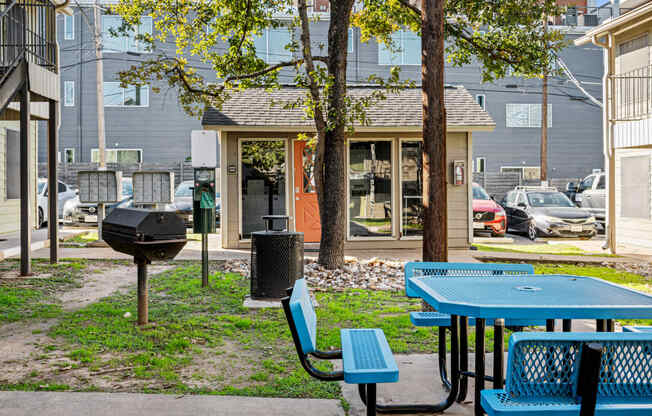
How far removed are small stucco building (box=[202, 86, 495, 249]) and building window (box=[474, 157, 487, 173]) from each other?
12866mm

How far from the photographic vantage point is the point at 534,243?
55.8ft

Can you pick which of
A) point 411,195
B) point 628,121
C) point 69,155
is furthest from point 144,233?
point 69,155

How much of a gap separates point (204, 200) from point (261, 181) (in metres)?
5.55

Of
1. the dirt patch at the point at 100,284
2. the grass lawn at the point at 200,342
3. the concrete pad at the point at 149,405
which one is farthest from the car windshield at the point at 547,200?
the concrete pad at the point at 149,405

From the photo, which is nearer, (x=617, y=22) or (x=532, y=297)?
(x=532, y=297)

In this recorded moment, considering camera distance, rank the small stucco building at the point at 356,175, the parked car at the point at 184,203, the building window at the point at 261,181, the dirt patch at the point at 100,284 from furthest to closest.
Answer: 1. the parked car at the point at 184,203
2. the building window at the point at 261,181
3. the small stucco building at the point at 356,175
4. the dirt patch at the point at 100,284

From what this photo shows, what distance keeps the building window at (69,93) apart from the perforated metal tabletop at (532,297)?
2437 cm

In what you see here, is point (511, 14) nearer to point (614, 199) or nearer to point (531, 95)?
point (614, 199)

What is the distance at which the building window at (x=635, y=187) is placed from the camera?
595 inches

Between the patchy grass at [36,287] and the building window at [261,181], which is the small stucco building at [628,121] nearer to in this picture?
the building window at [261,181]

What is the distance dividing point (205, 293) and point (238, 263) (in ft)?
10.3

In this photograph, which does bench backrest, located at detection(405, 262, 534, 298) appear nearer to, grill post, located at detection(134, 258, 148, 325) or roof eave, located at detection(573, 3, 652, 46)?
grill post, located at detection(134, 258, 148, 325)

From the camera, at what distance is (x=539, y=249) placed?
15.2 m

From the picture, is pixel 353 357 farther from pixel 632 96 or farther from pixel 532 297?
pixel 632 96
